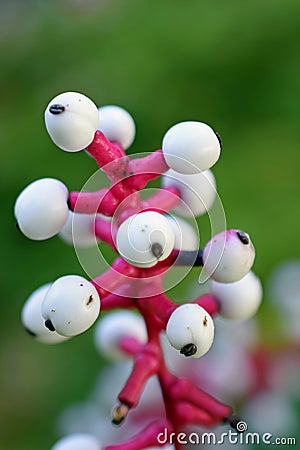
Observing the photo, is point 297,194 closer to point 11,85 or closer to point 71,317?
point 11,85

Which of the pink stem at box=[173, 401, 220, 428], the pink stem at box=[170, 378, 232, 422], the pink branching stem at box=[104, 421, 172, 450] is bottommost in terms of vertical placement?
the pink branching stem at box=[104, 421, 172, 450]

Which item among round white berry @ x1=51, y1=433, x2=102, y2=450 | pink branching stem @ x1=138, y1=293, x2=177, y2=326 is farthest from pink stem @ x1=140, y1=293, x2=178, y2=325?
round white berry @ x1=51, y1=433, x2=102, y2=450

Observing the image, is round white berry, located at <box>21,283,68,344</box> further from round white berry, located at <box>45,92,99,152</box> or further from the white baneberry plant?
round white berry, located at <box>45,92,99,152</box>

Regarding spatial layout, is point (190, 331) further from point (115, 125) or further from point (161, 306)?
point (115, 125)

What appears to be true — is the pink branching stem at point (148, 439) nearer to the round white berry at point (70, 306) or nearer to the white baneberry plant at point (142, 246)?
the white baneberry plant at point (142, 246)

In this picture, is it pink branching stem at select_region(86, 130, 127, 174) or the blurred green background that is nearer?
pink branching stem at select_region(86, 130, 127, 174)

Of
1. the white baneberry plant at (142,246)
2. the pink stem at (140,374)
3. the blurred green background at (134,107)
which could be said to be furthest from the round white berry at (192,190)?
the blurred green background at (134,107)

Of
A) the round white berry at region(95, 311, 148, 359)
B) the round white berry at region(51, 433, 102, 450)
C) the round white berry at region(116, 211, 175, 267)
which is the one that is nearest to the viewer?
the round white berry at region(116, 211, 175, 267)
